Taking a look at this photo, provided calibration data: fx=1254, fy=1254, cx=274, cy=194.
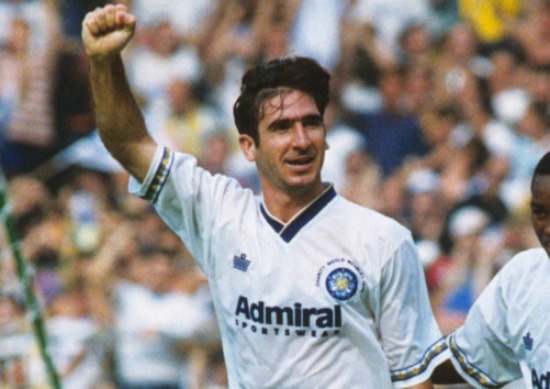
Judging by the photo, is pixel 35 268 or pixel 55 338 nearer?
pixel 55 338

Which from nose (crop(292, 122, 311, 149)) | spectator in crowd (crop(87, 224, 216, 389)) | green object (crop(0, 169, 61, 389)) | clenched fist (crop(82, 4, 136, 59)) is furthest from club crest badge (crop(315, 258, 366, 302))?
spectator in crowd (crop(87, 224, 216, 389))

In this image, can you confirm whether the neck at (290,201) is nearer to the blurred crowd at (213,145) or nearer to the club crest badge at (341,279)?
the club crest badge at (341,279)

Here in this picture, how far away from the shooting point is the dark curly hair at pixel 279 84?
14.0 feet

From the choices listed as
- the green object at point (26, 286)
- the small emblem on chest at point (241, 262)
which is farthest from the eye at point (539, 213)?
the green object at point (26, 286)

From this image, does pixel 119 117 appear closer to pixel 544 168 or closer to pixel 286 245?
pixel 286 245

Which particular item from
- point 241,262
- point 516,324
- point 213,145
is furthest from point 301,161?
point 213,145

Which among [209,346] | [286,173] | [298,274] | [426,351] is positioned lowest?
[209,346]

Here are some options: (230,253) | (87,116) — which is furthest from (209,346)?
(230,253)

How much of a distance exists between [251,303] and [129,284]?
5258mm

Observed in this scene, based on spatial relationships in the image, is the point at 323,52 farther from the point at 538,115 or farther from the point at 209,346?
the point at 209,346

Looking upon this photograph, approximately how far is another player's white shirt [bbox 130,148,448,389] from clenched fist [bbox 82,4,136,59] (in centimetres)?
40

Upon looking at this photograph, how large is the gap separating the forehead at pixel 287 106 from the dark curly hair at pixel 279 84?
0.5 inches

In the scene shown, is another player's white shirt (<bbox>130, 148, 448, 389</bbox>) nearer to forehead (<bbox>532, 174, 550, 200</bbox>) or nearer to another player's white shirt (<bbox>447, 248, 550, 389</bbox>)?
another player's white shirt (<bbox>447, 248, 550, 389</bbox>)

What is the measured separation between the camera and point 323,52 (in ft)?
34.6
